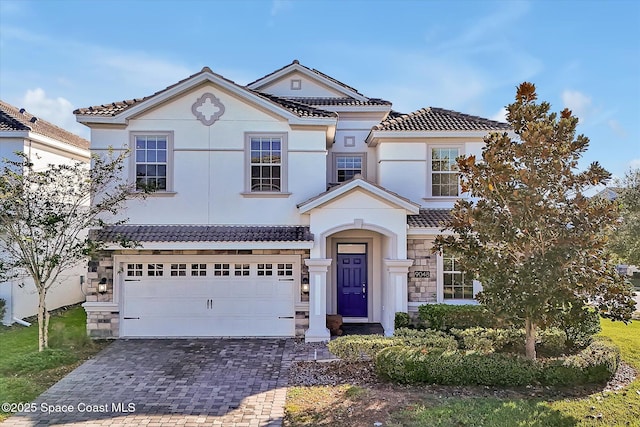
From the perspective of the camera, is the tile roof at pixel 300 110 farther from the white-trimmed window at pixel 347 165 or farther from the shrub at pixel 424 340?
the shrub at pixel 424 340

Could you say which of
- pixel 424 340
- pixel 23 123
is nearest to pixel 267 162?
pixel 424 340

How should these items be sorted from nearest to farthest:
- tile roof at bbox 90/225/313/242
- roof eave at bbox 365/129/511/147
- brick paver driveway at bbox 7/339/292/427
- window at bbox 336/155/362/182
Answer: brick paver driveway at bbox 7/339/292/427, tile roof at bbox 90/225/313/242, roof eave at bbox 365/129/511/147, window at bbox 336/155/362/182

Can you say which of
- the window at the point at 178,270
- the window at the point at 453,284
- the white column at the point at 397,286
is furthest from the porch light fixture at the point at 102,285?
the window at the point at 453,284

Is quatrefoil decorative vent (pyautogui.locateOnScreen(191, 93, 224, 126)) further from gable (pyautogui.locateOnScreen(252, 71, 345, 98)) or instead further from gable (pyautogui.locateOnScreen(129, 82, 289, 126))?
gable (pyautogui.locateOnScreen(252, 71, 345, 98))

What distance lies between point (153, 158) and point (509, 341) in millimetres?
11504

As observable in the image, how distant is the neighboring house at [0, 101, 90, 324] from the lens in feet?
48.2

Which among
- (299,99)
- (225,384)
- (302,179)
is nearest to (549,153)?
(302,179)

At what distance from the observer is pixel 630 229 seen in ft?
63.1

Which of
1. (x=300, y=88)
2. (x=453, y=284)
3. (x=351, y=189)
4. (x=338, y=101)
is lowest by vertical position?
(x=453, y=284)

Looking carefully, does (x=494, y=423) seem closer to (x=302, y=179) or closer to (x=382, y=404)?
(x=382, y=404)

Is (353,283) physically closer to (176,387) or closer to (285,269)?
(285,269)

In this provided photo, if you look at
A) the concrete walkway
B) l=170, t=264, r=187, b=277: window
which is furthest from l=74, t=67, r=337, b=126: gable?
the concrete walkway

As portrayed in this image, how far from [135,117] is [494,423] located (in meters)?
12.5

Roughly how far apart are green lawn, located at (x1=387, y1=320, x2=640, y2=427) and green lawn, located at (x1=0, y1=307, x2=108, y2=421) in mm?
7441
